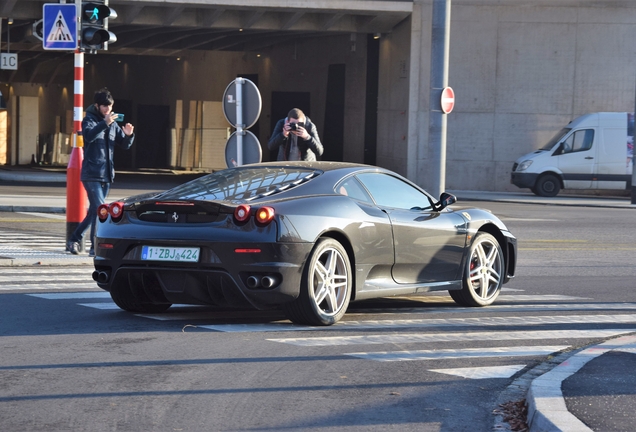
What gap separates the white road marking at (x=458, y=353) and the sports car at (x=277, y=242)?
102 cm

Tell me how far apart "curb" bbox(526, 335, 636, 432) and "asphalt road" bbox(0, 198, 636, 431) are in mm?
253

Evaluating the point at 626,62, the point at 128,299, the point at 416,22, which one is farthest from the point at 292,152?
the point at 626,62

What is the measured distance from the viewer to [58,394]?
596 cm

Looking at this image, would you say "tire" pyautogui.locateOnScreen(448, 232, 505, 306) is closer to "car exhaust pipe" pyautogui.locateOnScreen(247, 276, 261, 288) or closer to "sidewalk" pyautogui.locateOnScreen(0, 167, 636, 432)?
"sidewalk" pyautogui.locateOnScreen(0, 167, 636, 432)

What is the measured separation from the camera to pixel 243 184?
8680mm

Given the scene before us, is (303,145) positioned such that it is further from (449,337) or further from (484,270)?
(449,337)

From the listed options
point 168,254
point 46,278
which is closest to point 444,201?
point 168,254

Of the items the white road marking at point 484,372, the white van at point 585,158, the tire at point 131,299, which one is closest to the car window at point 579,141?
the white van at point 585,158

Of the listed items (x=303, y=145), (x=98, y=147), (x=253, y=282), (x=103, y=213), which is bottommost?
(x=253, y=282)

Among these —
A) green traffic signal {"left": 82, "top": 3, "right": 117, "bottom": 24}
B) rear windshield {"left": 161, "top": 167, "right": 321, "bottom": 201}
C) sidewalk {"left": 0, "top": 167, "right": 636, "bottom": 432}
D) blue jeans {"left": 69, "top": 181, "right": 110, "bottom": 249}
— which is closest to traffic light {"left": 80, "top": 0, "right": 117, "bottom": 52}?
green traffic signal {"left": 82, "top": 3, "right": 117, "bottom": 24}

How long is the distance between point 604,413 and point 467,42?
2915 centimetres

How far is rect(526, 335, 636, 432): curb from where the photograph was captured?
5148mm

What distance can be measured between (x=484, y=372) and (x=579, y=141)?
24.9 m

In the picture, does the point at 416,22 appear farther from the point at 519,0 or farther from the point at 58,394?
the point at 58,394
